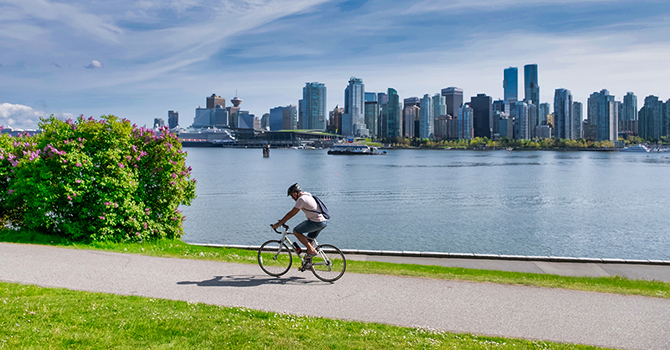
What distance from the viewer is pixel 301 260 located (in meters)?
10.0

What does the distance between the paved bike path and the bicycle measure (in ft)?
0.69

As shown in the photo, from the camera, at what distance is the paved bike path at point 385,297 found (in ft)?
23.9

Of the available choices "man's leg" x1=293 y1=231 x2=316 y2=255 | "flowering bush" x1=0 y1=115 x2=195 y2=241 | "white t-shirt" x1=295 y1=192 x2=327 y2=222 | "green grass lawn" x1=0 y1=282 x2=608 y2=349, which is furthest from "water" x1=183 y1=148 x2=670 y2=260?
"green grass lawn" x1=0 y1=282 x2=608 y2=349

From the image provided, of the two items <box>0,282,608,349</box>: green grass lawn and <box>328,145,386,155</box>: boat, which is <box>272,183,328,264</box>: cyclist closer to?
<box>0,282,608,349</box>: green grass lawn

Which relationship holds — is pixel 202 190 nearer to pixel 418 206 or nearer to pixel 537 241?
pixel 418 206

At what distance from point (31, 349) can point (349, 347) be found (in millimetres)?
3879

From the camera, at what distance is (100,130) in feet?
46.9

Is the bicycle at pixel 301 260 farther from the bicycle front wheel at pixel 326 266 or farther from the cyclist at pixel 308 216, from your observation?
the cyclist at pixel 308 216

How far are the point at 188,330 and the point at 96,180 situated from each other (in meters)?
8.92

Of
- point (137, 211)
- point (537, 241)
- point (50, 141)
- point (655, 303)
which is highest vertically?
point (50, 141)

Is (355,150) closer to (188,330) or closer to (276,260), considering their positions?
(276,260)

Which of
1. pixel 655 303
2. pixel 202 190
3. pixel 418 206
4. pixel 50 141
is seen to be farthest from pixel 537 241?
pixel 202 190

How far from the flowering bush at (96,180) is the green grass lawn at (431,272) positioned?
527 millimetres

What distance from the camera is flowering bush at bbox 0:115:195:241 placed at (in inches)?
538
